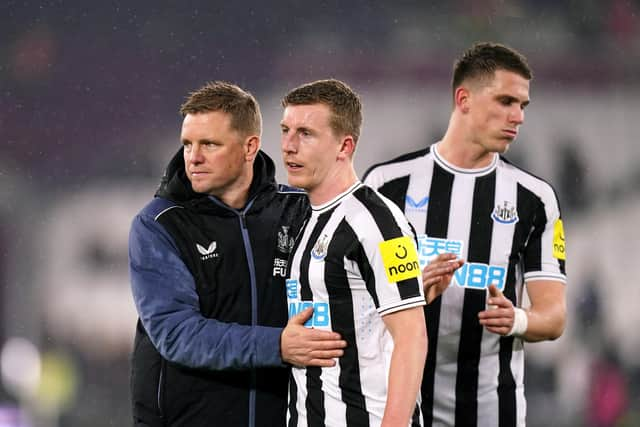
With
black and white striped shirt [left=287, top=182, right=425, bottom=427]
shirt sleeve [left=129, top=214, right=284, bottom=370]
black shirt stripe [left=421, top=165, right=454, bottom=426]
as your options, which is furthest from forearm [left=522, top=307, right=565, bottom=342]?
shirt sleeve [left=129, top=214, right=284, bottom=370]

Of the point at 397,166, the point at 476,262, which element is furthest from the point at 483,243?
the point at 397,166

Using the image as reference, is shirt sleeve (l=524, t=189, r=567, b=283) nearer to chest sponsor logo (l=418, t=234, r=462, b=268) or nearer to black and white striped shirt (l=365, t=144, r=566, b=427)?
black and white striped shirt (l=365, t=144, r=566, b=427)

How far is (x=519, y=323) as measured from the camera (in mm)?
2207

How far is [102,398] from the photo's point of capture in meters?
3.91

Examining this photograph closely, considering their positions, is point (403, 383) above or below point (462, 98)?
below

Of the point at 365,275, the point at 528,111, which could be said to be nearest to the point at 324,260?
the point at 365,275

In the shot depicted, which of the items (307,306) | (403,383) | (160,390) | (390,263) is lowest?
(160,390)

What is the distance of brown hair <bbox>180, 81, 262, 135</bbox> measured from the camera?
6.77 ft

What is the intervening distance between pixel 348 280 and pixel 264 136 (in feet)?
7.43

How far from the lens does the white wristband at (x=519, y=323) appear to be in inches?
86.1

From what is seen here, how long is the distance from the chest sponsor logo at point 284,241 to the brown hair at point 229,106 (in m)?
0.24

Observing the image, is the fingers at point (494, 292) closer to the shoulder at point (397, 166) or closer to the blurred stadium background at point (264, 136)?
the shoulder at point (397, 166)

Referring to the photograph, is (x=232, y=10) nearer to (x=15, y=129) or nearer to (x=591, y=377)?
(x=15, y=129)

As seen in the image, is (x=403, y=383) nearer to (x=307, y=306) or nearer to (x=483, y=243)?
(x=307, y=306)
